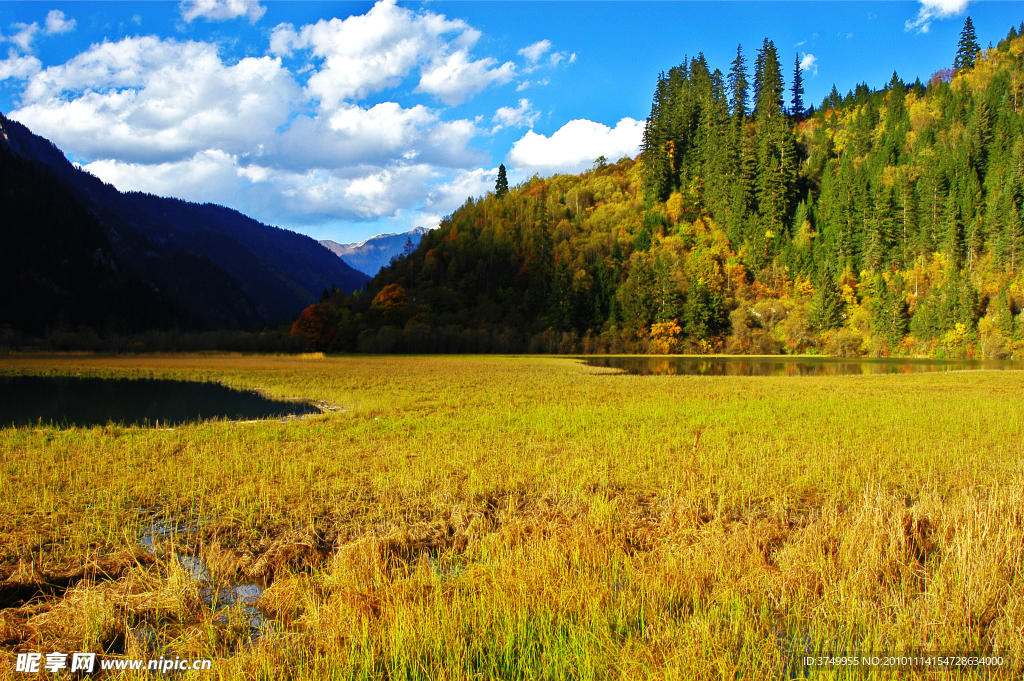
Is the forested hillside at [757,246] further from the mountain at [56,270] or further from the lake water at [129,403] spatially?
the mountain at [56,270]

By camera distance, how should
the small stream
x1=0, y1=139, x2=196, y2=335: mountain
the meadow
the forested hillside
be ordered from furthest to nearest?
x1=0, y1=139, x2=196, y2=335: mountain < the forested hillside < the small stream < the meadow

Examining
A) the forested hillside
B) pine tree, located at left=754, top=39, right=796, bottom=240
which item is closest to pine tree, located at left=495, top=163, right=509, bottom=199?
the forested hillside

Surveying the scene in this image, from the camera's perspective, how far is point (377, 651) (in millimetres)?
4867

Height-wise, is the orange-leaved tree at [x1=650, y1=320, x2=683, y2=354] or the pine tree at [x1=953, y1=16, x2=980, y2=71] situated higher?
the pine tree at [x1=953, y1=16, x2=980, y2=71]

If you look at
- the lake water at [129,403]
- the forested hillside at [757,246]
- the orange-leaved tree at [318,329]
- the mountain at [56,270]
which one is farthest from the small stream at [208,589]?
the mountain at [56,270]

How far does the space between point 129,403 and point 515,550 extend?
2676 centimetres

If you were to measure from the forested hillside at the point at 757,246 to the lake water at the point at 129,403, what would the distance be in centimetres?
5307

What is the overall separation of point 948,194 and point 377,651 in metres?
119

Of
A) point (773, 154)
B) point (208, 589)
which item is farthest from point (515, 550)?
point (773, 154)

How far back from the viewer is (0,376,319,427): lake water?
67.1 ft

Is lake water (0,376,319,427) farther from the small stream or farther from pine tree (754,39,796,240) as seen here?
pine tree (754,39,796,240)

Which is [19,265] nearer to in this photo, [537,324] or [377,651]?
[537,324]

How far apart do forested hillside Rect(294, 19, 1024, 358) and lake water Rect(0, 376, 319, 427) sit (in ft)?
174

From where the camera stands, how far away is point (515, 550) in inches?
268
